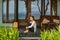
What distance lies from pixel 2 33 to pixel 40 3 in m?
8.91

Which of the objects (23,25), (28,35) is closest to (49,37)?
(28,35)

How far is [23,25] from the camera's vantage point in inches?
536

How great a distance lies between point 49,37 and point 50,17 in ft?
28.6

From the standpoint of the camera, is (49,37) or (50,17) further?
(50,17)

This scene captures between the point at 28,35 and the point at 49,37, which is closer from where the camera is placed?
the point at 49,37

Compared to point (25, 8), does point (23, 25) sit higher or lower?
lower

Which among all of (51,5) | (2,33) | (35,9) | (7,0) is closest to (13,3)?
(7,0)

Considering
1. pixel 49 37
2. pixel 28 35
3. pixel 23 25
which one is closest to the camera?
pixel 49 37

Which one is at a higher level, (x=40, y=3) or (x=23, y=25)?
(x=40, y=3)

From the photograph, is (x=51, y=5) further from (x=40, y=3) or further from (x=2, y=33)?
(x=2, y=33)

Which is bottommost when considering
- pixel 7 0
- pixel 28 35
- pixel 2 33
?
pixel 28 35

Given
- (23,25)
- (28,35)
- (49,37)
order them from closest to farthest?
(49,37) → (28,35) → (23,25)

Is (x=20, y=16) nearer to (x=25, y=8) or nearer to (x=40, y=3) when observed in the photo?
(x=25, y=8)

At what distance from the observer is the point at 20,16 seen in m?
13.8
